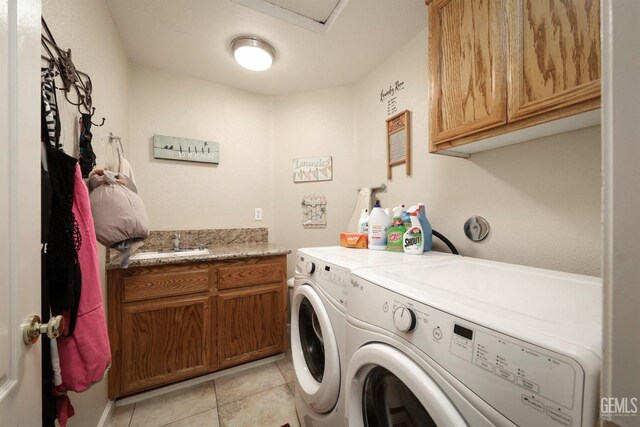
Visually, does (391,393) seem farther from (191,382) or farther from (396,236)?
(191,382)

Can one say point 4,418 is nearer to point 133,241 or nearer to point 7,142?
point 7,142

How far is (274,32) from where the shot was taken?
1.63 m

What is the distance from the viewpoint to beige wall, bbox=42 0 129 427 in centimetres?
92

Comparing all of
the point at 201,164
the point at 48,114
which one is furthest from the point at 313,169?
the point at 48,114

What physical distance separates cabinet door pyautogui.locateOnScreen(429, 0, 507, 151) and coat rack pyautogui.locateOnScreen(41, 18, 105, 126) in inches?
59.3

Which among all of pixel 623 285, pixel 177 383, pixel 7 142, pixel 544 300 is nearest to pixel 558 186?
pixel 544 300

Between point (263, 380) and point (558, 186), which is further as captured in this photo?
point (263, 380)

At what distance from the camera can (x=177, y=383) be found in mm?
1609

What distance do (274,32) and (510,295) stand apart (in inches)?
76.5

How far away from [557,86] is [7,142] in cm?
145

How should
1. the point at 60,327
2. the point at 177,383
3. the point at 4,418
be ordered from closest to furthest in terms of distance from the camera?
the point at 4,418, the point at 60,327, the point at 177,383

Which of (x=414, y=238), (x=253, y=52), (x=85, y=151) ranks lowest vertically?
(x=414, y=238)

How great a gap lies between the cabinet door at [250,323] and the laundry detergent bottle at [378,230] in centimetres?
87

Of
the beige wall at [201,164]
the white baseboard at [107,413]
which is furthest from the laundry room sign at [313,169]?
the white baseboard at [107,413]
